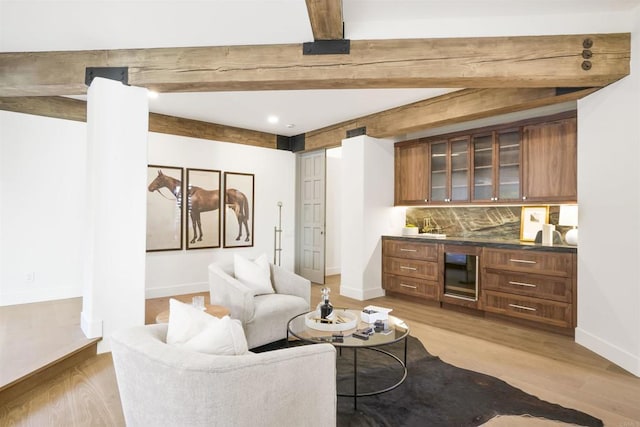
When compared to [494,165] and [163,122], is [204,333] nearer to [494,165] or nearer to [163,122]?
[494,165]

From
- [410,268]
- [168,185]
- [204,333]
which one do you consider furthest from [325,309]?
[168,185]

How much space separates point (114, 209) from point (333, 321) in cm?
220

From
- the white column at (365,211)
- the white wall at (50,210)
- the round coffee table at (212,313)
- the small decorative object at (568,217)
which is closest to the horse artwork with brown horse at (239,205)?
the white wall at (50,210)

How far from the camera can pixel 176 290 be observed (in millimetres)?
5320

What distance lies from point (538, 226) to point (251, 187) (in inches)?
169

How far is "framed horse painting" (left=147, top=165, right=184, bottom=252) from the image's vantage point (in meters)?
5.06

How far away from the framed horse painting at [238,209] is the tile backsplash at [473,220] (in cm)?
270

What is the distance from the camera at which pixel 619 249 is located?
3.02m

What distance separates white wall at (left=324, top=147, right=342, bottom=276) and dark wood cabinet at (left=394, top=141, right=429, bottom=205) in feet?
7.19

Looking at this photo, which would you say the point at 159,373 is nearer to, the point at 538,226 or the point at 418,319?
the point at 418,319

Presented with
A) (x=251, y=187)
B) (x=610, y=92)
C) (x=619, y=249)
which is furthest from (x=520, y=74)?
(x=251, y=187)

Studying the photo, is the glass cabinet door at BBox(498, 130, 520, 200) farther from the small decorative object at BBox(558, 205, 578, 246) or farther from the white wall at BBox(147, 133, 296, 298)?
the white wall at BBox(147, 133, 296, 298)

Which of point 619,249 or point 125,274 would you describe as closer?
point 619,249

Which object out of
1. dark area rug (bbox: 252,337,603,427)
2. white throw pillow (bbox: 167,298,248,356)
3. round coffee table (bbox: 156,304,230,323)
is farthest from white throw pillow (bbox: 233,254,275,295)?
white throw pillow (bbox: 167,298,248,356)
